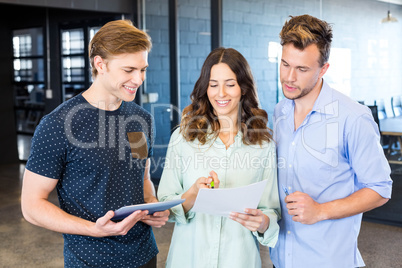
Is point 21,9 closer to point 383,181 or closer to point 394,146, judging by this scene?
point 394,146

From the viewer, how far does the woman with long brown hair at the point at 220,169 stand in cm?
178

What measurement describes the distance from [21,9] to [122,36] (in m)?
6.83

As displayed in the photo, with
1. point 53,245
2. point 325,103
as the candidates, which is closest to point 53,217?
point 325,103

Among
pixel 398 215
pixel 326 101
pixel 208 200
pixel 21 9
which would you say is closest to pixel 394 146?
pixel 398 215

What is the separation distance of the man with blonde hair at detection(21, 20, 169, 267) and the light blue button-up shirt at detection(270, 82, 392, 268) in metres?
0.54

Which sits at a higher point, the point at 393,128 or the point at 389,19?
the point at 389,19

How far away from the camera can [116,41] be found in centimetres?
162

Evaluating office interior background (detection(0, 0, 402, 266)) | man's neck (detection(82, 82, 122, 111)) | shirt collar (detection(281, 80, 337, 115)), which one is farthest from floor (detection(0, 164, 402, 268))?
man's neck (detection(82, 82, 122, 111))

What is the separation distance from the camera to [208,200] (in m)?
1.56

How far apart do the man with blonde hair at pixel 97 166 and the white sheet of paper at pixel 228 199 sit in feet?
0.69

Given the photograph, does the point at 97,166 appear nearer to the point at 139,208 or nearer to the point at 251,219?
the point at 139,208

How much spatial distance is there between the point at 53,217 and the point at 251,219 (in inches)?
26.9

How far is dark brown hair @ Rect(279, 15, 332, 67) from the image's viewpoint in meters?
1.74

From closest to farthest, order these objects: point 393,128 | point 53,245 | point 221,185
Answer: point 221,185, point 53,245, point 393,128
